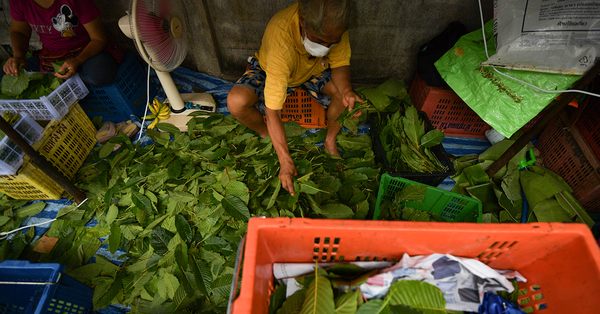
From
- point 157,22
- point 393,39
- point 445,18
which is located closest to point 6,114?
A: point 157,22

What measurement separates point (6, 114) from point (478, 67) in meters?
→ 2.95

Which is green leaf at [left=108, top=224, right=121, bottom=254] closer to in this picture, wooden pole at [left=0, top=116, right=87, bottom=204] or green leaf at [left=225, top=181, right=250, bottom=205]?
wooden pole at [left=0, top=116, right=87, bottom=204]

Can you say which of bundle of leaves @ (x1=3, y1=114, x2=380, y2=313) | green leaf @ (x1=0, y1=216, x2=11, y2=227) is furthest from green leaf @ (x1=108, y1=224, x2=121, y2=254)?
green leaf @ (x1=0, y1=216, x2=11, y2=227)

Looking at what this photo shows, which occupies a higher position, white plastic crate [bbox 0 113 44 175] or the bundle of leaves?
white plastic crate [bbox 0 113 44 175]

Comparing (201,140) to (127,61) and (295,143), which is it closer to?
(295,143)

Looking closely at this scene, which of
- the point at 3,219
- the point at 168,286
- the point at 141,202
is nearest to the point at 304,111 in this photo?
the point at 141,202

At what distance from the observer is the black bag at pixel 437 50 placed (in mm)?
1857

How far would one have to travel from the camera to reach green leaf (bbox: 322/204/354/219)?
1313 mm

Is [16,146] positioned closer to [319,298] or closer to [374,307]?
[319,298]

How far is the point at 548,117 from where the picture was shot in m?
1.36

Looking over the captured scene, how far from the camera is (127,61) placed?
217 centimetres

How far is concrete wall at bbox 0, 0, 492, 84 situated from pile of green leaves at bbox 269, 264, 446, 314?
1980 millimetres

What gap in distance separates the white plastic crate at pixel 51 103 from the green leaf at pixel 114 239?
88 centimetres

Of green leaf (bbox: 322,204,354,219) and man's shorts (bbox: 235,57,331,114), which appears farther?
man's shorts (bbox: 235,57,331,114)
